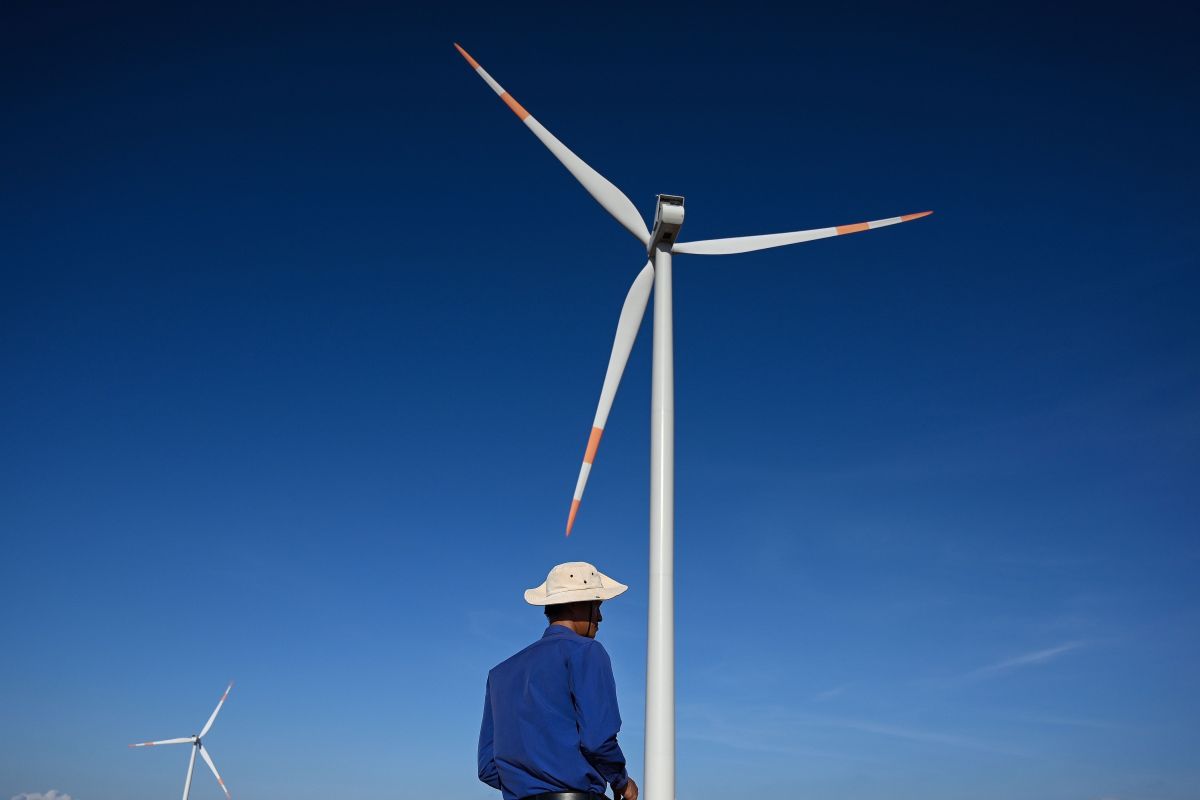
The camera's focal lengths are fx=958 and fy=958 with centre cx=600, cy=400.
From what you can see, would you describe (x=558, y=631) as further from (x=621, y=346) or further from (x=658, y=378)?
(x=621, y=346)

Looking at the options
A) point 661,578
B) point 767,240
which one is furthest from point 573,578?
point 767,240

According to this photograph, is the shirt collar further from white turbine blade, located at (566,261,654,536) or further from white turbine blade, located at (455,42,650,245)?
white turbine blade, located at (455,42,650,245)

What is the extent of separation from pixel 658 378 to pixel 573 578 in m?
6.44

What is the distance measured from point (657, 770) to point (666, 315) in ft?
22.1

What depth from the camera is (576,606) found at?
6984 millimetres

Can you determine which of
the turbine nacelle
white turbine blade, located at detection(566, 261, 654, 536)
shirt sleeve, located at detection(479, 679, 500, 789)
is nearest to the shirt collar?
shirt sleeve, located at detection(479, 679, 500, 789)

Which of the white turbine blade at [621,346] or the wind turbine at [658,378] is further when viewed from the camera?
the white turbine blade at [621,346]

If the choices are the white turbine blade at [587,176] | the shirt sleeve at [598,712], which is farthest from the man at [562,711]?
the white turbine blade at [587,176]

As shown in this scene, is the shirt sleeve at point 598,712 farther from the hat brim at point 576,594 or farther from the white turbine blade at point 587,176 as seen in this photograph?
the white turbine blade at point 587,176

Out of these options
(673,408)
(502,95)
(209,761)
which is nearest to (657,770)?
(673,408)

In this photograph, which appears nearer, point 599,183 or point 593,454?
point 593,454

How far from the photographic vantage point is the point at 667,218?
1513cm

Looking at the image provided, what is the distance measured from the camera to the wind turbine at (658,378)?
10273mm

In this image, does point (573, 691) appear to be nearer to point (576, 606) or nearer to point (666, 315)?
point (576, 606)
